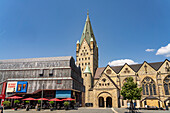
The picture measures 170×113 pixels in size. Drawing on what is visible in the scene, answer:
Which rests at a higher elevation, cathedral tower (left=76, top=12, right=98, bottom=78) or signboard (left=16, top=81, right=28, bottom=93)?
cathedral tower (left=76, top=12, right=98, bottom=78)

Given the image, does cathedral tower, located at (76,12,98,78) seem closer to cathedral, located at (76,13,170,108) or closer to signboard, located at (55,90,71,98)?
cathedral, located at (76,13,170,108)

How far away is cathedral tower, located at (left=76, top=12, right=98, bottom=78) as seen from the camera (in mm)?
71938

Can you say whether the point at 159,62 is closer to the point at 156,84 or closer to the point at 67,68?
the point at 156,84

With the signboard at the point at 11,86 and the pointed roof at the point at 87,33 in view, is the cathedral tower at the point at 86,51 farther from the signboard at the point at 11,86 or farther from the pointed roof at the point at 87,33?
the signboard at the point at 11,86

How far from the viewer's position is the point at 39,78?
50500 mm

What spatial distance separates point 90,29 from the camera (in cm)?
8038

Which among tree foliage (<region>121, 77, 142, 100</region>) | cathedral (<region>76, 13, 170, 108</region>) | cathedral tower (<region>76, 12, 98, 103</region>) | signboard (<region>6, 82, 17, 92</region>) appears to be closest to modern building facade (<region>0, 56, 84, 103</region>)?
signboard (<region>6, 82, 17, 92</region>)

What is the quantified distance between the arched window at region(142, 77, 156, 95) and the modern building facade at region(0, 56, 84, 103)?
1097 inches

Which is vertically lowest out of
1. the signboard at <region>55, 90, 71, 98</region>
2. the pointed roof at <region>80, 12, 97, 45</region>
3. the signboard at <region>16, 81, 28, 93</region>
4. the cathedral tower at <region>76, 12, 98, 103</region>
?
the signboard at <region>55, 90, 71, 98</region>

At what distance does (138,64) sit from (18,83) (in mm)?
51340

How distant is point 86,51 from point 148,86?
115ft

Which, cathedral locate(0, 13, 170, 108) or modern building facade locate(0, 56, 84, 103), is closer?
modern building facade locate(0, 56, 84, 103)

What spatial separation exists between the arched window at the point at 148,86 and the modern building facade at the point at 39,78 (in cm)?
2787

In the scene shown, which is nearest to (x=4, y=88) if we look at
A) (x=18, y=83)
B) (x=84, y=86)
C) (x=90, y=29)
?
(x=18, y=83)
